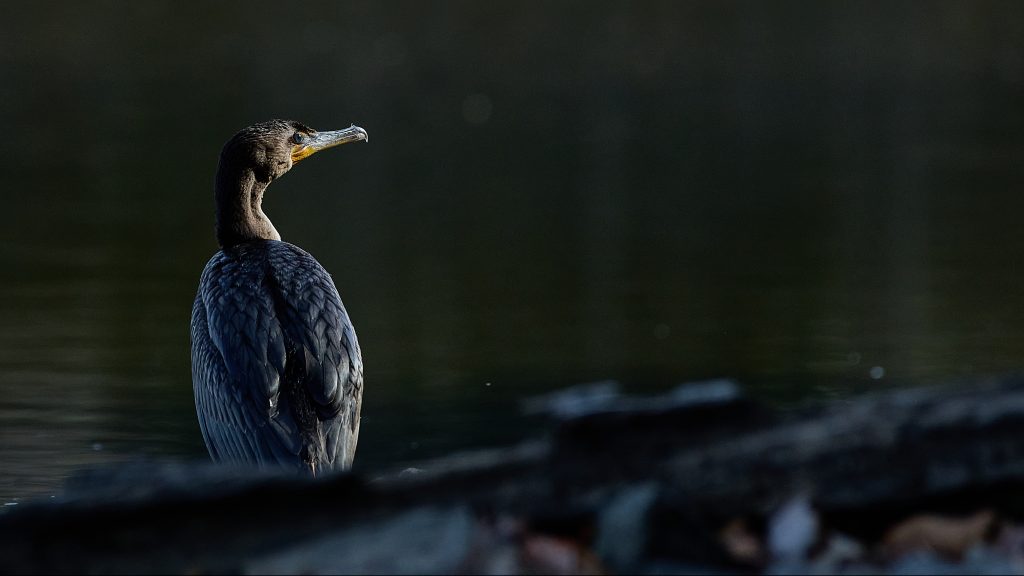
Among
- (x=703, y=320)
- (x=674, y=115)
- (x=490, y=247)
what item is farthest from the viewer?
(x=674, y=115)

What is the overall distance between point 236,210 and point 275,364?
1850 mm

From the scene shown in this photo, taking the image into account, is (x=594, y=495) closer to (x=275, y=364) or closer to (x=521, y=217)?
(x=275, y=364)

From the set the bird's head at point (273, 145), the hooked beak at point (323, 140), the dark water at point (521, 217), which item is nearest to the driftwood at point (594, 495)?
the dark water at point (521, 217)

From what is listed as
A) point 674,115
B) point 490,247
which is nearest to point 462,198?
point 490,247

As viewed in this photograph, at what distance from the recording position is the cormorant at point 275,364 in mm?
6238

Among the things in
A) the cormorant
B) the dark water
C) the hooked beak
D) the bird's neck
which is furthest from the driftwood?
the hooked beak

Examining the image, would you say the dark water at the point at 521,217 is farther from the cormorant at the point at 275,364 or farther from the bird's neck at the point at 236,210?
the cormorant at the point at 275,364

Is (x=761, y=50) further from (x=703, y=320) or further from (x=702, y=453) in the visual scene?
(x=702, y=453)

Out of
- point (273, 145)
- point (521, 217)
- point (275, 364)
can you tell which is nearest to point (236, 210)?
point (273, 145)

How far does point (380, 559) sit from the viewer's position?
3.62 metres

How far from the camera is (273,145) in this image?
8.23 m

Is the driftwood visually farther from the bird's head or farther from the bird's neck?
the bird's head

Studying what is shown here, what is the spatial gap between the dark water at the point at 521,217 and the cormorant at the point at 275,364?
115cm

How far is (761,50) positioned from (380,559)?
3398 centimetres
